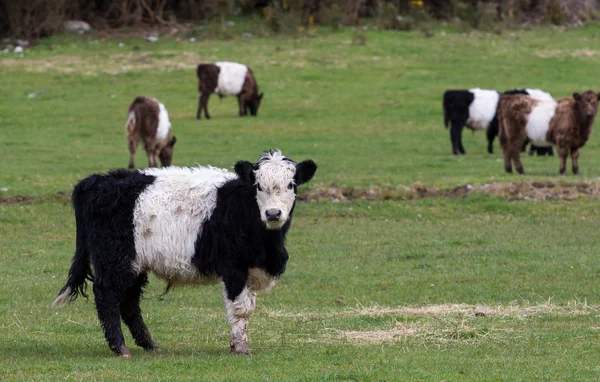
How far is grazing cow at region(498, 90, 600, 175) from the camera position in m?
23.4

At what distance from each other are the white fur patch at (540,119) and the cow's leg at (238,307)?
16083 mm

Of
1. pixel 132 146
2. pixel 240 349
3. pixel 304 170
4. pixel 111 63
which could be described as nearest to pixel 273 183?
pixel 304 170

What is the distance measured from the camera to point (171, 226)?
9406mm

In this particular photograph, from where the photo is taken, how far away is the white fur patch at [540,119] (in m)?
24.0

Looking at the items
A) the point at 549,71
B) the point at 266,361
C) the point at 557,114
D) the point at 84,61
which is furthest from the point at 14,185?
the point at 549,71

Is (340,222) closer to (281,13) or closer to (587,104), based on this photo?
(587,104)

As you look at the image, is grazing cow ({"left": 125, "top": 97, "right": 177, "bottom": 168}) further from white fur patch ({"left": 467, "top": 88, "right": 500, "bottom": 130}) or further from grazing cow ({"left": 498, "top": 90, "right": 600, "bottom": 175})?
white fur patch ({"left": 467, "top": 88, "right": 500, "bottom": 130})

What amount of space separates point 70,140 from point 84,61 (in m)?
11.4

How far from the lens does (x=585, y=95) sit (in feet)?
76.4

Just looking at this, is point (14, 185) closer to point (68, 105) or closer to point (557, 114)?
point (557, 114)

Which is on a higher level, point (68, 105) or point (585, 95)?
point (585, 95)

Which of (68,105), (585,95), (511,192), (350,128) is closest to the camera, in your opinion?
(511,192)

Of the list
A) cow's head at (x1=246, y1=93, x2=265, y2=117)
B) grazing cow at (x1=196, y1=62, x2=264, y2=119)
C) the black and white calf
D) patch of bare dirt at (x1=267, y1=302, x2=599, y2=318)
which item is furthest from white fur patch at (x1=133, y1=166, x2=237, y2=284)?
cow's head at (x1=246, y1=93, x2=265, y2=117)

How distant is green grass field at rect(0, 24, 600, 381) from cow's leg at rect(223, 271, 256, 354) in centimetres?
23
